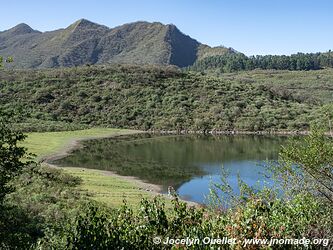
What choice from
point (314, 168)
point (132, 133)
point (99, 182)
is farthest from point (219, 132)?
point (314, 168)

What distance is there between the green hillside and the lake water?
78.6ft

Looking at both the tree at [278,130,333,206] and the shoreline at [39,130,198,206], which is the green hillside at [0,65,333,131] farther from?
the tree at [278,130,333,206]

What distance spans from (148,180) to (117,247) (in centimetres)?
4271

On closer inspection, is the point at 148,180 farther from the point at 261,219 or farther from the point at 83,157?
the point at 261,219

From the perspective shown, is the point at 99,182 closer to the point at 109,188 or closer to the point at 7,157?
the point at 109,188

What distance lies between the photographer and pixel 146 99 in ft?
495

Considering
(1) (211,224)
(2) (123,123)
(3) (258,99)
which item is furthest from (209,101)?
(1) (211,224)

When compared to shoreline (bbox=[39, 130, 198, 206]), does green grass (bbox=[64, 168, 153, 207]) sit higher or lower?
higher

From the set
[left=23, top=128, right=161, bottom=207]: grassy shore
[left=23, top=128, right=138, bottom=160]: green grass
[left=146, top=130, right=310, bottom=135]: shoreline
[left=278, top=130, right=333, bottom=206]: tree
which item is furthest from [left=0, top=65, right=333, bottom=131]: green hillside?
[left=278, top=130, right=333, bottom=206]: tree

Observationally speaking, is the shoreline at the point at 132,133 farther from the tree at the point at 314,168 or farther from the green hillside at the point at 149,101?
the tree at the point at 314,168

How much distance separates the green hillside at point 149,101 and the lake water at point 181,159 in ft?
78.6

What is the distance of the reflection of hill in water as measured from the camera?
62250 millimetres

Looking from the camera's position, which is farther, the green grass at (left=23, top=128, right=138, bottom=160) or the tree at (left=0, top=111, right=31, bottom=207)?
the green grass at (left=23, top=128, right=138, bottom=160)

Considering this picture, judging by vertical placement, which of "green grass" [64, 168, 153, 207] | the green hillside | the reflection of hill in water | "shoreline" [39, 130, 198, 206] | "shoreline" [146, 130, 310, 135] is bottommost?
"shoreline" [146, 130, 310, 135]
